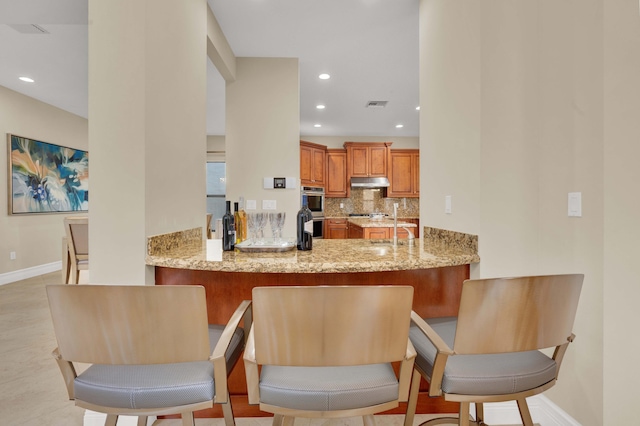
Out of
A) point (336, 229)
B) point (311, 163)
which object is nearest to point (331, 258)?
point (311, 163)

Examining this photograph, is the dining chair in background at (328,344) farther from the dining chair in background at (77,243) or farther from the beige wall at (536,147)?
the dining chair in background at (77,243)

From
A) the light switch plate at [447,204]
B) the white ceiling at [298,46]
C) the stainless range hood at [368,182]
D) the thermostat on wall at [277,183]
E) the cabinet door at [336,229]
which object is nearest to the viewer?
the light switch plate at [447,204]

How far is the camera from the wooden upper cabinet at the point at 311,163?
598 cm

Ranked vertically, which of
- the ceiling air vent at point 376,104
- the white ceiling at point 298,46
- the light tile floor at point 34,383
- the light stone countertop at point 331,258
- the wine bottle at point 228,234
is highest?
the white ceiling at point 298,46

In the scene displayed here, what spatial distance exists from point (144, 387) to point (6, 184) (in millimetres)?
5361

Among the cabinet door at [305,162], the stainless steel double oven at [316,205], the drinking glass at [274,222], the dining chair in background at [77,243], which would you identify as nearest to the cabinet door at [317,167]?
the cabinet door at [305,162]

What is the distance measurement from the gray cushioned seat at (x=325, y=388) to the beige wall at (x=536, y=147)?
3.24 ft

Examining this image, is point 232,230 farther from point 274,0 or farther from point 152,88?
point 274,0

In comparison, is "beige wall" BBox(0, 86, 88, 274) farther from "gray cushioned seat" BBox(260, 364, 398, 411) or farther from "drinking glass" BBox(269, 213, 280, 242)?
"gray cushioned seat" BBox(260, 364, 398, 411)

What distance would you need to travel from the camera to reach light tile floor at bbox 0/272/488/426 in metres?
1.77

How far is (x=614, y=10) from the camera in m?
1.28

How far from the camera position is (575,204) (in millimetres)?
1520

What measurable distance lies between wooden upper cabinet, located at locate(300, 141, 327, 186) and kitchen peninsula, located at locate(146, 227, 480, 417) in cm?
418

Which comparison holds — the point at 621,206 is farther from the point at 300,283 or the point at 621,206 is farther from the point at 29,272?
the point at 29,272
